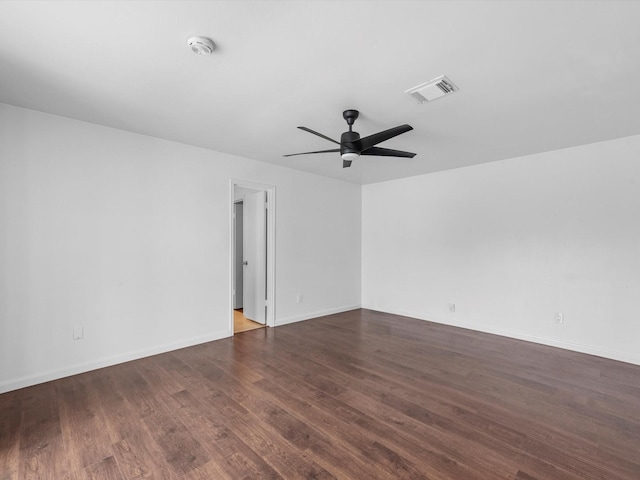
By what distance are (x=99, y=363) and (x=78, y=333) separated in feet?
1.27

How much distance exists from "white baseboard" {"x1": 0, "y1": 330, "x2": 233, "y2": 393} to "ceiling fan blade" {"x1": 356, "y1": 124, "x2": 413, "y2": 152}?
3.10 m

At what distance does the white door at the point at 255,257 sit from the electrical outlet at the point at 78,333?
2351mm

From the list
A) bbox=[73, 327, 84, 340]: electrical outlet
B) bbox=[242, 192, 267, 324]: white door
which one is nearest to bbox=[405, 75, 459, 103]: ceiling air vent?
bbox=[242, 192, 267, 324]: white door

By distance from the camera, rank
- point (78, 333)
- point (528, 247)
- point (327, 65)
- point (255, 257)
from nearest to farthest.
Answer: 1. point (327, 65)
2. point (78, 333)
3. point (528, 247)
4. point (255, 257)

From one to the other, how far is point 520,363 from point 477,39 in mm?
3276

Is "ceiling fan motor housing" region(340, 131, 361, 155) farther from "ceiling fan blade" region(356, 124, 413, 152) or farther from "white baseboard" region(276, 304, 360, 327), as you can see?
"white baseboard" region(276, 304, 360, 327)

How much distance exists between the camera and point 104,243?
3.22m

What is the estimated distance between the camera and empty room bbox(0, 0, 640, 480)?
178cm

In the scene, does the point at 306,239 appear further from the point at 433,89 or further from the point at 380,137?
the point at 433,89

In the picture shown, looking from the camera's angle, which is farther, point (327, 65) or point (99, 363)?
point (99, 363)

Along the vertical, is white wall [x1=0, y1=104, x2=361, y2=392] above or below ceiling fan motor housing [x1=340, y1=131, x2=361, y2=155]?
below

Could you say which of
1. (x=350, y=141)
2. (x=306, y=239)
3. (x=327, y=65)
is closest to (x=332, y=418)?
(x=350, y=141)

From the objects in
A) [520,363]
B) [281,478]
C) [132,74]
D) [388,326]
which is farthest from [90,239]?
[520,363]

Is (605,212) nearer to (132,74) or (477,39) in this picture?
(477,39)
